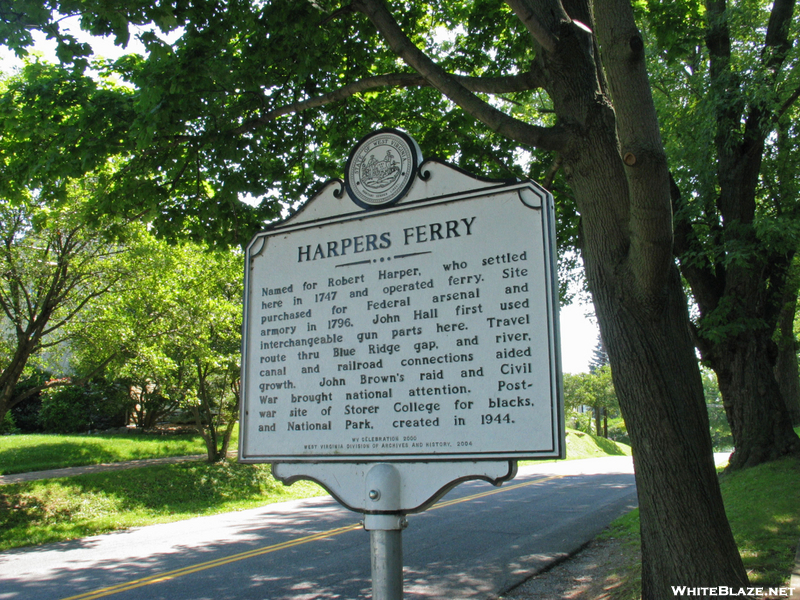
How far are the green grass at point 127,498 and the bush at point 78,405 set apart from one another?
412 inches

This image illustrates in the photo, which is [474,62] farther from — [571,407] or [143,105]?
[571,407]

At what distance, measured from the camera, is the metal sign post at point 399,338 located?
102 inches

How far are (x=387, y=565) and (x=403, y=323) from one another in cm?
107

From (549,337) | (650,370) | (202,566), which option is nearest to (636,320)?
(650,370)

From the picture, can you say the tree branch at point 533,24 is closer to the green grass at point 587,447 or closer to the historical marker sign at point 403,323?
the historical marker sign at point 403,323

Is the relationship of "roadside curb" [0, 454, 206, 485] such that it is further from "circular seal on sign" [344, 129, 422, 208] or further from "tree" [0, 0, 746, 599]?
"circular seal on sign" [344, 129, 422, 208]

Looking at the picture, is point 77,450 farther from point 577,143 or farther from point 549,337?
point 549,337

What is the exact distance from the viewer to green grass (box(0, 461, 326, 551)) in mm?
12492

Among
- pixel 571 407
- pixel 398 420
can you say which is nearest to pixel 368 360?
pixel 398 420

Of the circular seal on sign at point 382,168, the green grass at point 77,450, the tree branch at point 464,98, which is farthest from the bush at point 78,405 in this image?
the circular seal on sign at point 382,168

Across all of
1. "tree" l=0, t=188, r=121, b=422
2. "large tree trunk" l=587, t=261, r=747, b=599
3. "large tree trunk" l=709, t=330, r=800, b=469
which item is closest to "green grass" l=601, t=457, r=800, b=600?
"large tree trunk" l=709, t=330, r=800, b=469

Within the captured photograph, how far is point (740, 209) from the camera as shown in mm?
10688

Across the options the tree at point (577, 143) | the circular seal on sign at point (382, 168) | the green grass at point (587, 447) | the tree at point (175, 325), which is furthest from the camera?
the green grass at point (587, 447)

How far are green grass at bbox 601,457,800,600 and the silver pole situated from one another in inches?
177
